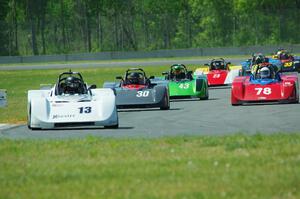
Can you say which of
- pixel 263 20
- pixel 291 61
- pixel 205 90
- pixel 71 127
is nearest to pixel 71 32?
pixel 263 20

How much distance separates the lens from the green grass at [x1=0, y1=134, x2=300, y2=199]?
387 inches

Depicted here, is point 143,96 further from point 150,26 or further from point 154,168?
point 150,26

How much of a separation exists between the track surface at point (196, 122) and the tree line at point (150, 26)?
5533 centimetres

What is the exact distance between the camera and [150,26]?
88750mm

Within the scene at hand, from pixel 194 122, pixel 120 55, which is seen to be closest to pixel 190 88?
pixel 194 122

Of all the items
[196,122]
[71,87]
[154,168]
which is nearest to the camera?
[154,168]

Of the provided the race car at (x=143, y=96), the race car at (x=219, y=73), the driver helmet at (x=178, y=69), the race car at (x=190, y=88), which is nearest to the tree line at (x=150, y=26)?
the race car at (x=219, y=73)

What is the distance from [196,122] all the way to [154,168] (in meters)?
9.14

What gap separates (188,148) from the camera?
45.1ft

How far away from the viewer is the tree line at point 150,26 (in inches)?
3231

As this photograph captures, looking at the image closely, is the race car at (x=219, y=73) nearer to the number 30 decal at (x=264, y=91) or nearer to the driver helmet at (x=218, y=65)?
the driver helmet at (x=218, y=65)

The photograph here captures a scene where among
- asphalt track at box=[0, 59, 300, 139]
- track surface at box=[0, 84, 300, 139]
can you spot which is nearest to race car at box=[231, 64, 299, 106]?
asphalt track at box=[0, 59, 300, 139]

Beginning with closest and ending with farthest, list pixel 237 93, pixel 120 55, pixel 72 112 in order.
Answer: pixel 72 112
pixel 237 93
pixel 120 55

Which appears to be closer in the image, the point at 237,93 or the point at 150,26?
the point at 237,93
